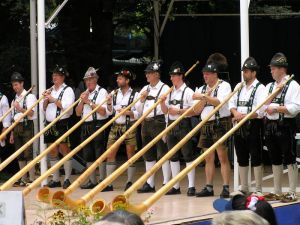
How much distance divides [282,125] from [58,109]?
3.49 m

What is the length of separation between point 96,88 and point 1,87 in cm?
294

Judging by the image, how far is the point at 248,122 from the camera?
1045cm

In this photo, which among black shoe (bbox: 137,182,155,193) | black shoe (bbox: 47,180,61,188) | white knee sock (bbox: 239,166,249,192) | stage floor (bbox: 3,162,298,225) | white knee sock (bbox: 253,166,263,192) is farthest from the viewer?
black shoe (bbox: 47,180,61,188)

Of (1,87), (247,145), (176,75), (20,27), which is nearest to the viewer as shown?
(247,145)

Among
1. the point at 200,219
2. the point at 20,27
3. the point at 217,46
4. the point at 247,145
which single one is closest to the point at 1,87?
the point at 20,27

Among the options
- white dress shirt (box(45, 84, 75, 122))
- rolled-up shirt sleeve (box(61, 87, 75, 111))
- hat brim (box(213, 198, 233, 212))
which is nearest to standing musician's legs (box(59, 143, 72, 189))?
white dress shirt (box(45, 84, 75, 122))

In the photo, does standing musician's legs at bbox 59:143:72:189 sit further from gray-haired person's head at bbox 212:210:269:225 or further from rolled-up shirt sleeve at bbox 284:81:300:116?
gray-haired person's head at bbox 212:210:269:225

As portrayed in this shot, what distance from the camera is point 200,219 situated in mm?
8875

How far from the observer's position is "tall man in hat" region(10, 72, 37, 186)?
42.0ft

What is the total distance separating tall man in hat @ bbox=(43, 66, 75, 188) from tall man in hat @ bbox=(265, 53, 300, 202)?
10.4ft

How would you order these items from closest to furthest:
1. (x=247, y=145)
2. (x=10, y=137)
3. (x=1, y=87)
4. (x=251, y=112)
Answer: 1. (x=251, y=112)
2. (x=247, y=145)
3. (x=10, y=137)
4. (x=1, y=87)

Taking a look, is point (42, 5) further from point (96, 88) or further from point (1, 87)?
point (1, 87)

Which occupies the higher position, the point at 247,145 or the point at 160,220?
the point at 247,145

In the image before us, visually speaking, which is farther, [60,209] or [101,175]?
[101,175]
